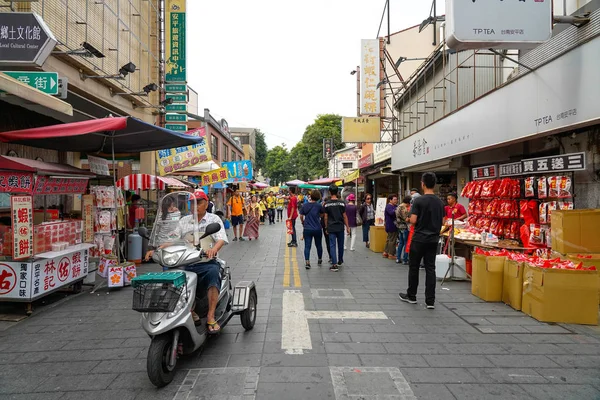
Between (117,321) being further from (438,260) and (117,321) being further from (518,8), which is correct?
(518,8)

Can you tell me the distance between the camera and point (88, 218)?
747 cm

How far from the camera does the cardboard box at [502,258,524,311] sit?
562cm

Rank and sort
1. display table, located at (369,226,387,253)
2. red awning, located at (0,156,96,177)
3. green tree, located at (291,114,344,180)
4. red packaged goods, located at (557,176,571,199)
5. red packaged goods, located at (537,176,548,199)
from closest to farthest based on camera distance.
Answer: red awning, located at (0,156,96,177) < red packaged goods, located at (557,176,571,199) < red packaged goods, located at (537,176,548,199) < display table, located at (369,226,387,253) < green tree, located at (291,114,344,180)

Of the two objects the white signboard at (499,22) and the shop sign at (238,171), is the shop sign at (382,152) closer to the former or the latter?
the shop sign at (238,171)

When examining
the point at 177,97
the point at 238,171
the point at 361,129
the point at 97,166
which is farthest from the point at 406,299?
the point at 238,171

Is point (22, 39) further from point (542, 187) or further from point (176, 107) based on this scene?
point (542, 187)

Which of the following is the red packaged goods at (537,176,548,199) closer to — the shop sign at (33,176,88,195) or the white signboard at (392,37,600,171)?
the white signboard at (392,37,600,171)

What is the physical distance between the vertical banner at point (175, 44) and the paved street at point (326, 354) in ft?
31.1

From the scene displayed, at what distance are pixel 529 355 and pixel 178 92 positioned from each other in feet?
41.7

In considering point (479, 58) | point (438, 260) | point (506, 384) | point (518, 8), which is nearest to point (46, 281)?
point (506, 384)

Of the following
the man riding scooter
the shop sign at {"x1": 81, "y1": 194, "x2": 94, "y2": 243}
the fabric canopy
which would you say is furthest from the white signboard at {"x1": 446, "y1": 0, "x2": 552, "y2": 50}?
the shop sign at {"x1": 81, "y1": 194, "x2": 94, "y2": 243}

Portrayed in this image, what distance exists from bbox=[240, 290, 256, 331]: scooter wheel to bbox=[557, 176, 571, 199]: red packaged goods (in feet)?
17.4

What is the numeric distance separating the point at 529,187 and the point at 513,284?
253cm

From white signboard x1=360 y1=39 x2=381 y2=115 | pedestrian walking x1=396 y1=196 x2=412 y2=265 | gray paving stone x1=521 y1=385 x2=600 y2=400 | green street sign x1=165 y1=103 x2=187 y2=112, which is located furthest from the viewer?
white signboard x1=360 y1=39 x2=381 y2=115
